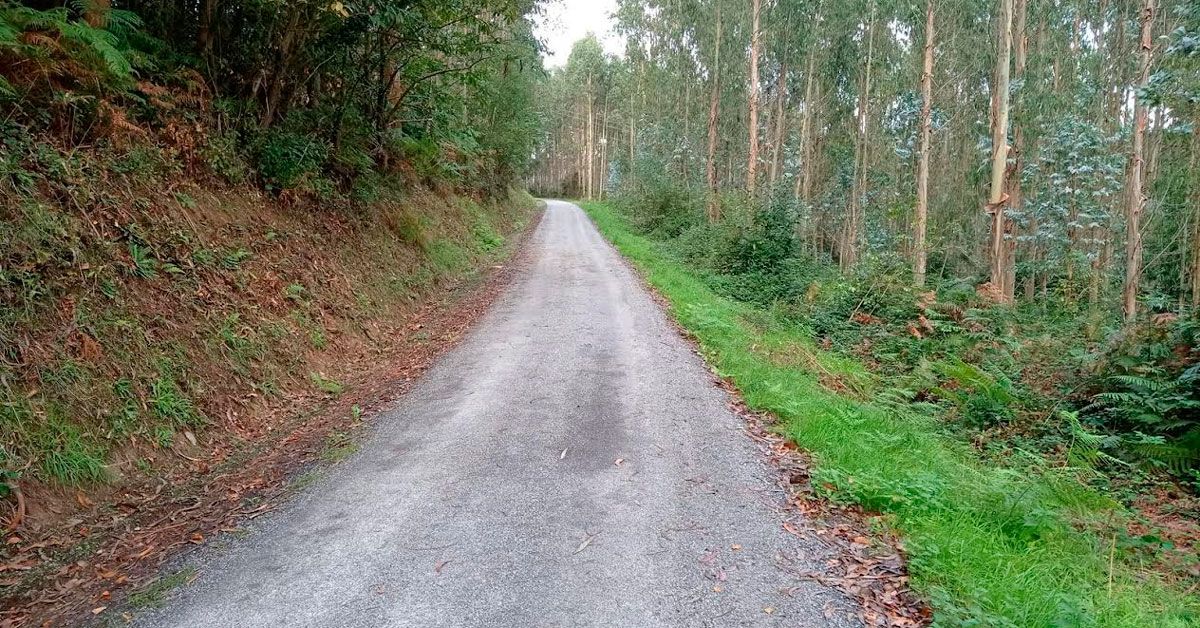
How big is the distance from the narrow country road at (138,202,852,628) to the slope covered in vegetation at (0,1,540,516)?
155 cm

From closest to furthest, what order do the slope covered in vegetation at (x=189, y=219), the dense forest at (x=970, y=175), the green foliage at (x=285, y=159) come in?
the slope covered in vegetation at (x=189, y=219) < the dense forest at (x=970, y=175) < the green foliage at (x=285, y=159)

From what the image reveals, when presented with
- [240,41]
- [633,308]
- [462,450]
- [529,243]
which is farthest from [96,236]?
[529,243]

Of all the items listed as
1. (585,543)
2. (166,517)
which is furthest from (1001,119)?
(166,517)

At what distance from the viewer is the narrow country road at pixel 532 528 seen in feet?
10.7

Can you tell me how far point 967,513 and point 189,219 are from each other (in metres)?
8.22

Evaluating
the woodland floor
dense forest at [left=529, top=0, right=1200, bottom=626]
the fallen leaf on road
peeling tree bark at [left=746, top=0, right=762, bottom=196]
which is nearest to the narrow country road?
the fallen leaf on road

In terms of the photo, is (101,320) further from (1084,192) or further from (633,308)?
(1084,192)

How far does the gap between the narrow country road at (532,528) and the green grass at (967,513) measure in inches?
24.4

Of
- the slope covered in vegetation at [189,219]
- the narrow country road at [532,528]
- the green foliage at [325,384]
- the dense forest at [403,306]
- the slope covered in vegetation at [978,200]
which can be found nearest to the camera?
the narrow country road at [532,528]

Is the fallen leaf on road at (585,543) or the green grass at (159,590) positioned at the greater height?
the fallen leaf on road at (585,543)

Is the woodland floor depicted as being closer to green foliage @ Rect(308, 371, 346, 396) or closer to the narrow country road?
green foliage @ Rect(308, 371, 346, 396)

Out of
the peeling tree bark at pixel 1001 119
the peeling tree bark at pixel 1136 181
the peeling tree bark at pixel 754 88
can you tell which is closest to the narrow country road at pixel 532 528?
the peeling tree bark at pixel 1001 119

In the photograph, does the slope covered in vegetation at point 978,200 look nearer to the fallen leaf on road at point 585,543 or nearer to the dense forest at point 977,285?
the dense forest at point 977,285

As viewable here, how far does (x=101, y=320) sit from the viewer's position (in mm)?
5215
